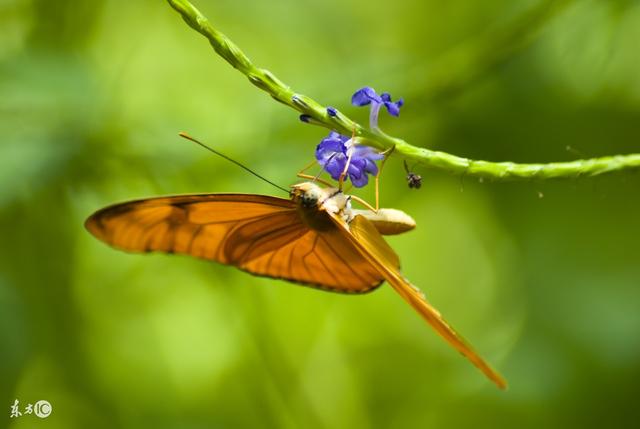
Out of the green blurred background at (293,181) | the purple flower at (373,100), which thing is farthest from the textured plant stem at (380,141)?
the green blurred background at (293,181)

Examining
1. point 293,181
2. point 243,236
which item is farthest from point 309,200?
point 293,181

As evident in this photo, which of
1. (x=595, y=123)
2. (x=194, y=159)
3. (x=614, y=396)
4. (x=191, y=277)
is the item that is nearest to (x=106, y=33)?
(x=194, y=159)

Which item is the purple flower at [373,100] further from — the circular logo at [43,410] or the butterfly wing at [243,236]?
the circular logo at [43,410]

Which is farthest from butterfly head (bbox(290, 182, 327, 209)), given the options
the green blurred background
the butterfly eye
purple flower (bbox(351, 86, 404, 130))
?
the green blurred background

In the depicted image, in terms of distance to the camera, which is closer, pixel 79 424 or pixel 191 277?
pixel 79 424

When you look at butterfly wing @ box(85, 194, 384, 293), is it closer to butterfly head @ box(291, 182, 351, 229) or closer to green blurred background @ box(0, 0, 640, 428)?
butterfly head @ box(291, 182, 351, 229)

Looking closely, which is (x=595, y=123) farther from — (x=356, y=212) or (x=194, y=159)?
(x=194, y=159)
